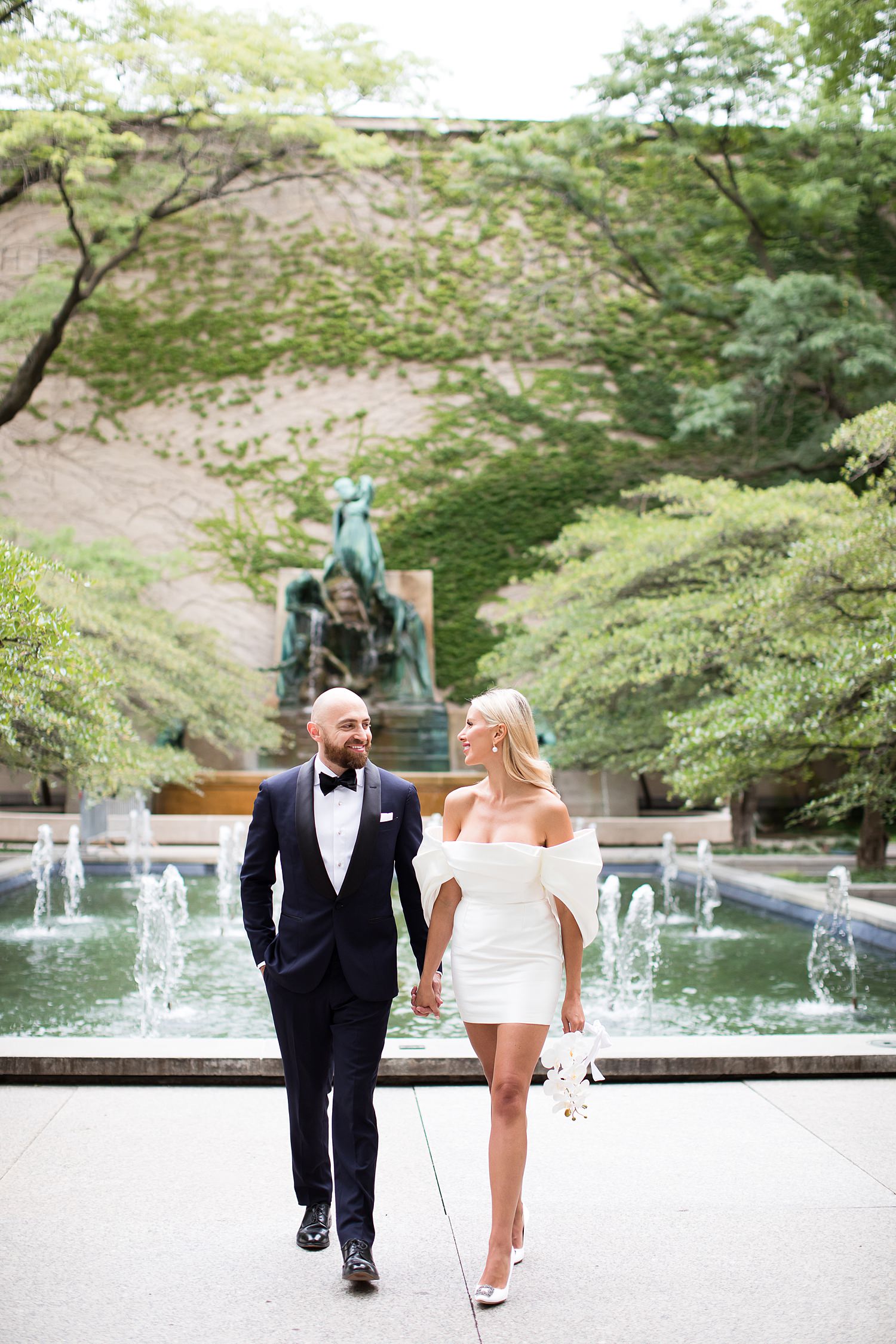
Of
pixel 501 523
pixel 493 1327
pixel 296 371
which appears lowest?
pixel 493 1327

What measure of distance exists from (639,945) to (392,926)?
512 centimetres

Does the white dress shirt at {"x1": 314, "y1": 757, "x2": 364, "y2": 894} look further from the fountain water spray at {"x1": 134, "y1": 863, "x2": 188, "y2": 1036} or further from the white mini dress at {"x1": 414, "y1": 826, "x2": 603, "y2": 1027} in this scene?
the fountain water spray at {"x1": 134, "y1": 863, "x2": 188, "y2": 1036}

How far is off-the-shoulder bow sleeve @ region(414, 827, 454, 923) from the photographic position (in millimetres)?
3246

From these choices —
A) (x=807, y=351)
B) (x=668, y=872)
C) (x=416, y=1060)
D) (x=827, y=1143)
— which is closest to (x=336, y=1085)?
Answer: (x=416, y=1060)

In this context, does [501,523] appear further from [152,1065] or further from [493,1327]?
[493,1327]

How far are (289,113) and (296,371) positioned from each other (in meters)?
5.18

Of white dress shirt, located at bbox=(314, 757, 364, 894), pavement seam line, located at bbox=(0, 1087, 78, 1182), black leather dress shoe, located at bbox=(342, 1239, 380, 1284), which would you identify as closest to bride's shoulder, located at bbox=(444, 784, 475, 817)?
white dress shirt, located at bbox=(314, 757, 364, 894)

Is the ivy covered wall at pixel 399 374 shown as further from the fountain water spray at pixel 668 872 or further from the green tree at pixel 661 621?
the fountain water spray at pixel 668 872

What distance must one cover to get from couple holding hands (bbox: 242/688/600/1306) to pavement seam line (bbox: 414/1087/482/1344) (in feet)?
0.22

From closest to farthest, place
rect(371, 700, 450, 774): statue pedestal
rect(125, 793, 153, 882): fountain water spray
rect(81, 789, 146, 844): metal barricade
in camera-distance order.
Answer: rect(125, 793, 153, 882): fountain water spray < rect(81, 789, 146, 844): metal barricade < rect(371, 700, 450, 774): statue pedestal

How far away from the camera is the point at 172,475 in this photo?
2405cm

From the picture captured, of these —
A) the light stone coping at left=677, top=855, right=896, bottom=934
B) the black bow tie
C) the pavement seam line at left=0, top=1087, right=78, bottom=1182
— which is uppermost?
the black bow tie

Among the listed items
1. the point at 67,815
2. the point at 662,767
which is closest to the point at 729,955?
the point at 662,767

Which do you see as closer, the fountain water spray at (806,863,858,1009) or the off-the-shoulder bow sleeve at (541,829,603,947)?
the off-the-shoulder bow sleeve at (541,829,603,947)
